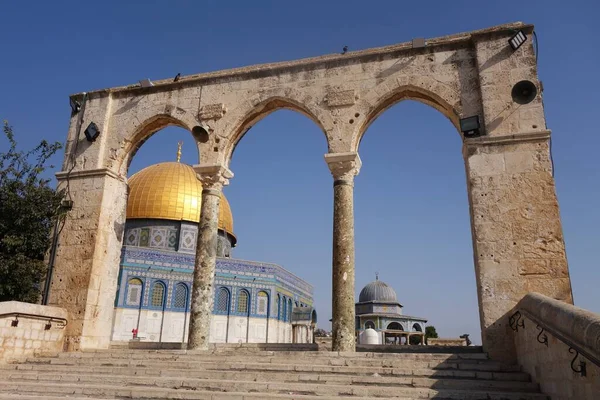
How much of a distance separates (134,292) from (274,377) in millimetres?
21788

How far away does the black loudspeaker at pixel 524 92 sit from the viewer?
27.4 feet

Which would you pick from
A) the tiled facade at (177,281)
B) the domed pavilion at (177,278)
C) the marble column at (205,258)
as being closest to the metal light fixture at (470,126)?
the marble column at (205,258)

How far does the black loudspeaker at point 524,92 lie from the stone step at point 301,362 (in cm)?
451

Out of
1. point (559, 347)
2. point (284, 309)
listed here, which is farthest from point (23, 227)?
point (284, 309)

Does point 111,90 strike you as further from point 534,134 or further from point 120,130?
point 534,134

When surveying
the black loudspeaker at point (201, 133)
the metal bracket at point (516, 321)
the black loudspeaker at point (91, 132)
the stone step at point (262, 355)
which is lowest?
the stone step at point (262, 355)

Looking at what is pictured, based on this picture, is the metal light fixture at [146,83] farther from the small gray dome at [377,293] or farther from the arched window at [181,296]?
the small gray dome at [377,293]

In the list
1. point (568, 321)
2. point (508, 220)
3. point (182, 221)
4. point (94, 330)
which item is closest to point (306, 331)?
point (182, 221)

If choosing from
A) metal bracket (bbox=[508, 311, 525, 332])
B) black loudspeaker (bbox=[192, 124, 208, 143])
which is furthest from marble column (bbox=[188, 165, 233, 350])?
metal bracket (bbox=[508, 311, 525, 332])

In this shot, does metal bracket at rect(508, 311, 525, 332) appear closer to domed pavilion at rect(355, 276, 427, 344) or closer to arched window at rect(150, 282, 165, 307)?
arched window at rect(150, 282, 165, 307)

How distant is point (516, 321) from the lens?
6898 mm

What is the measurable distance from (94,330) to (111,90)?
5406 millimetres

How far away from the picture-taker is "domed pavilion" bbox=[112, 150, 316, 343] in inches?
1025

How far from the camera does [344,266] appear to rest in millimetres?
8391
